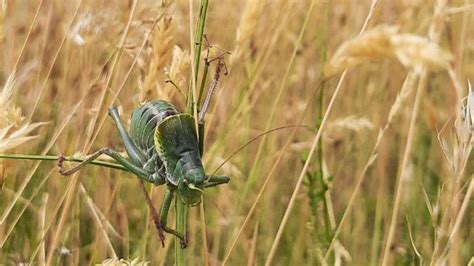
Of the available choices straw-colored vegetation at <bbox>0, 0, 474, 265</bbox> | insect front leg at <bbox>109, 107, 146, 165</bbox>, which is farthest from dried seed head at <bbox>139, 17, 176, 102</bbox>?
insect front leg at <bbox>109, 107, 146, 165</bbox>

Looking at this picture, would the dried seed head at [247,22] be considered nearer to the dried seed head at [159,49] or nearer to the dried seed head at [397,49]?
the dried seed head at [159,49]

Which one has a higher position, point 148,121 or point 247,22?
point 247,22

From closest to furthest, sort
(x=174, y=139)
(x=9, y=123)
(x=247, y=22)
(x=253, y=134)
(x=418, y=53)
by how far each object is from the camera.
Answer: (x=418, y=53)
(x=174, y=139)
(x=9, y=123)
(x=247, y=22)
(x=253, y=134)

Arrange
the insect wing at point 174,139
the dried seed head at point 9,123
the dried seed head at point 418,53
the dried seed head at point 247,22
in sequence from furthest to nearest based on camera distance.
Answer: the dried seed head at point 247,22 < the dried seed head at point 9,123 < the insect wing at point 174,139 < the dried seed head at point 418,53

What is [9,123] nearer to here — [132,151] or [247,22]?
[132,151]

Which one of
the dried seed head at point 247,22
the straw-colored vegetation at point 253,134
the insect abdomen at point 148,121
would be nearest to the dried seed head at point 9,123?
the straw-colored vegetation at point 253,134

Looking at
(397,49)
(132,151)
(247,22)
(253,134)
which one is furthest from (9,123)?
(253,134)
